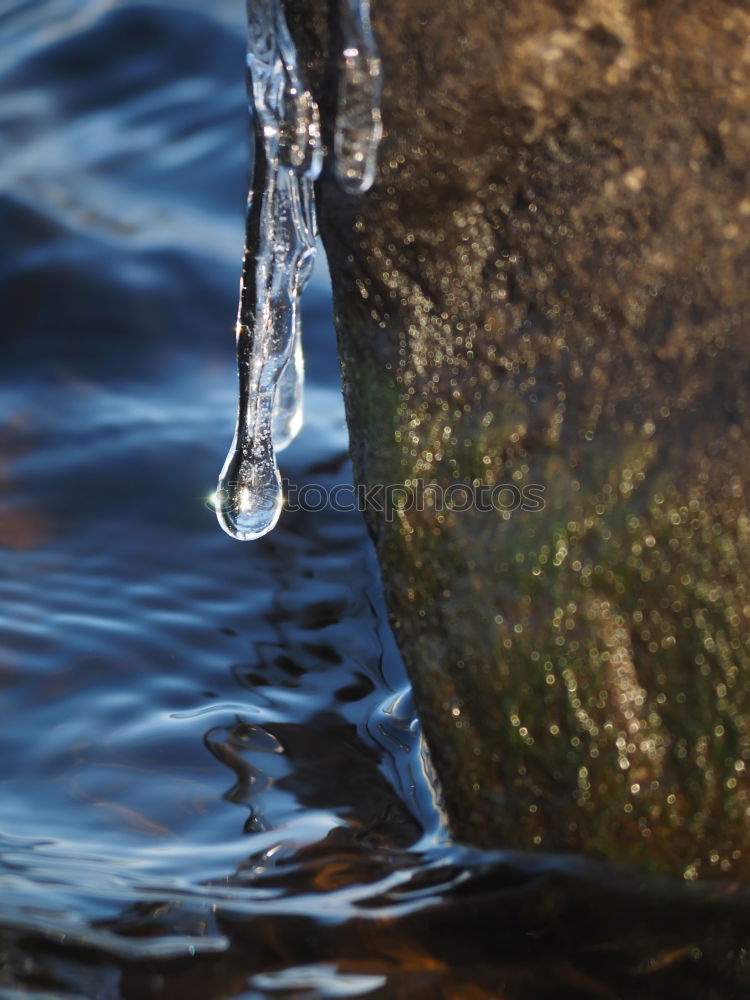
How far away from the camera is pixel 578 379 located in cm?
218

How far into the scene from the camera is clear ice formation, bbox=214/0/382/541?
6.89 ft

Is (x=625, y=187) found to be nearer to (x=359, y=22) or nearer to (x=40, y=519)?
(x=359, y=22)

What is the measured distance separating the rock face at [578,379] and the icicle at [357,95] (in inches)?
1.2

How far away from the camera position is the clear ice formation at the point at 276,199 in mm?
2102

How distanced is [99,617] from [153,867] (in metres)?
1.05

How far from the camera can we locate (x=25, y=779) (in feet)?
8.41

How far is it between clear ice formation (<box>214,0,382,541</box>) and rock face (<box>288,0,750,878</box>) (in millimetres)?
49

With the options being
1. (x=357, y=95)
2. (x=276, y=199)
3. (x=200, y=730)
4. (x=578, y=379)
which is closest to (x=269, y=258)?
(x=276, y=199)

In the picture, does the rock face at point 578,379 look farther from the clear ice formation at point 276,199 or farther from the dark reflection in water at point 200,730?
the dark reflection in water at point 200,730

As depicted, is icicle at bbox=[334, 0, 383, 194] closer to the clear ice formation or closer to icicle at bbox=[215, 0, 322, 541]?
the clear ice formation

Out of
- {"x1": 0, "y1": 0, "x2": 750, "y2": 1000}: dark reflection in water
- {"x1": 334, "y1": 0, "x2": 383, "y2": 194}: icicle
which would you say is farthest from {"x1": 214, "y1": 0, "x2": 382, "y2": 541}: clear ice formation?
{"x1": 0, "y1": 0, "x2": 750, "y2": 1000}: dark reflection in water

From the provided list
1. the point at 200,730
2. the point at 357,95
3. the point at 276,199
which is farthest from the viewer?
the point at 200,730

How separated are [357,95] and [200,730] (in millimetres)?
A: 1441

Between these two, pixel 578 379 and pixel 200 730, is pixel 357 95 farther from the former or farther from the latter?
pixel 200 730
